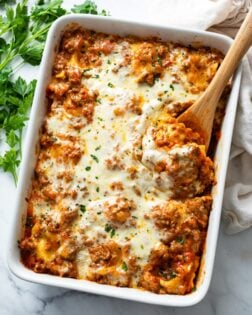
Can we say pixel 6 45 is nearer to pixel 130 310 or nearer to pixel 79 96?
pixel 79 96

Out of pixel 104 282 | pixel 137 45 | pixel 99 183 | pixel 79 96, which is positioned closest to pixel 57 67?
pixel 79 96

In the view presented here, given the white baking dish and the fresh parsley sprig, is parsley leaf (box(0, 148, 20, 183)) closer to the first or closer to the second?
the fresh parsley sprig

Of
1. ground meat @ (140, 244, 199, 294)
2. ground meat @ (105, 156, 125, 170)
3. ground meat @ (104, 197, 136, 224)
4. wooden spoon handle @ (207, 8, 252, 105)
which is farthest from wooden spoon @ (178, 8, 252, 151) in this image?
ground meat @ (140, 244, 199, 294)

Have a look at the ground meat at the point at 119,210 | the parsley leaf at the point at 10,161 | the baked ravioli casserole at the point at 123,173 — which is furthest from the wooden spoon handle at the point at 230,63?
the parsley leaf at the point at 10,161

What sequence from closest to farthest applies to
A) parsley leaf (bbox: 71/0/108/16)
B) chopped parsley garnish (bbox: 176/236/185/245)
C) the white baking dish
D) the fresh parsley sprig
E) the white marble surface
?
the white baking dish → chopped parsley garnish (bbox: 176/236/185/245) → the white marble surface → the fresh parsley sprig → parsley leaf (bbox: 71/0/108/16)

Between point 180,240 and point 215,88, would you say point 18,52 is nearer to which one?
point 215,88

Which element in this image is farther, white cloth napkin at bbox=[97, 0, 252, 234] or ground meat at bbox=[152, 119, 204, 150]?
white cloth napkin at bbox=[97, 0, 252, 234]

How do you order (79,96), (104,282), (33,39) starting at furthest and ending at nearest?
1. (33,39)
2. (79,96)
3. (104,282)
